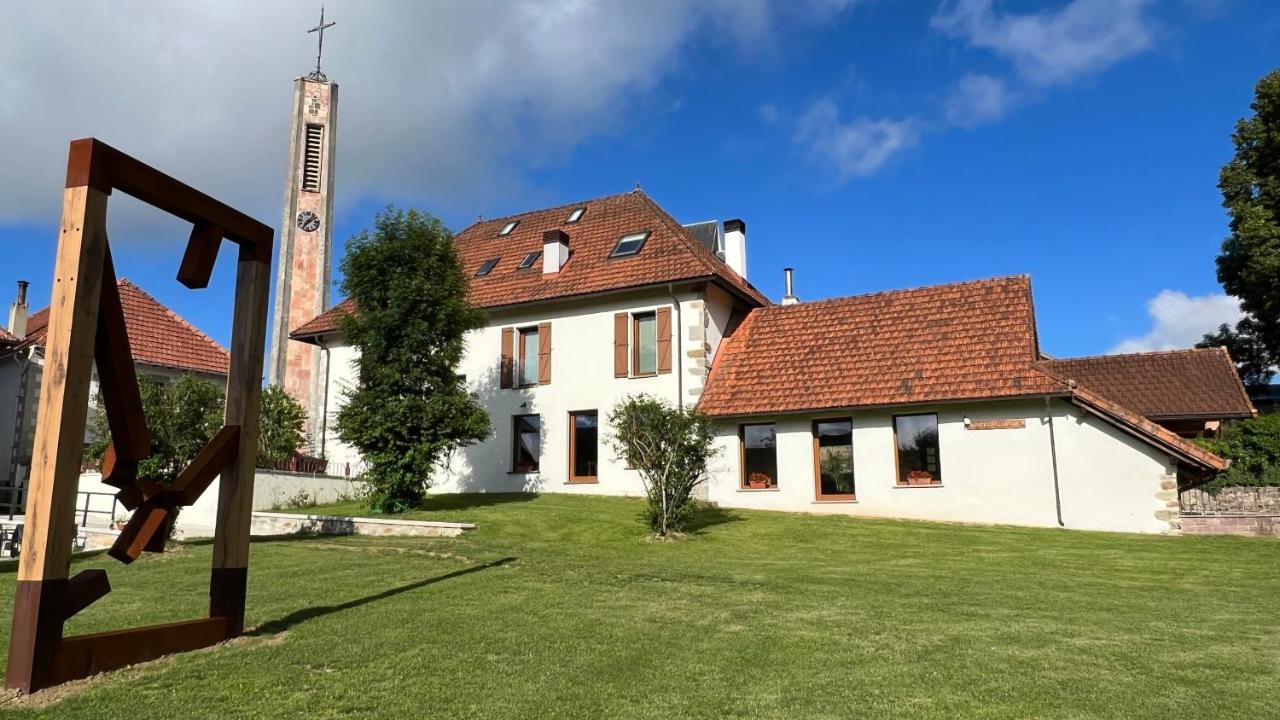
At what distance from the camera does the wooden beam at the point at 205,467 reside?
577 centimetres

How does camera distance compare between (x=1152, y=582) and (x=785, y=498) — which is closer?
(x=1152, y=582)

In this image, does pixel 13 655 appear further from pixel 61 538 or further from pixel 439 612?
pixel 439 612

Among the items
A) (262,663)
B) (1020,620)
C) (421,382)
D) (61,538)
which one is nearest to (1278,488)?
(1020,620)

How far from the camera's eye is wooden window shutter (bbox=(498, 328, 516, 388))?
2328 centimetres

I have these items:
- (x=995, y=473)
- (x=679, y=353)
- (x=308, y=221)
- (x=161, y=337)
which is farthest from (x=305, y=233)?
(x=995, y=473)

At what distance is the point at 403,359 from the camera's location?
1719 cm

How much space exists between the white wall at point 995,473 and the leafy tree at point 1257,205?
60.4ft

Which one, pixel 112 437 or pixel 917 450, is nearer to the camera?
pixel 112 437

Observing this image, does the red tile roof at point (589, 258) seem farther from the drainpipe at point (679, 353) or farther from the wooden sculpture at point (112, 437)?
the wooden sculpture at point (112, 437)

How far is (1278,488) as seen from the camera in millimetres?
18297

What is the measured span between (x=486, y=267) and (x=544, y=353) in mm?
4446

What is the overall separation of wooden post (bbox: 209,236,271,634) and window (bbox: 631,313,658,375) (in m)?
15.1

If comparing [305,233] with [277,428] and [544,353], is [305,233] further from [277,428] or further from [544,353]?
[544,353]

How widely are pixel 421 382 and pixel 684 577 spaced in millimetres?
9693
